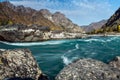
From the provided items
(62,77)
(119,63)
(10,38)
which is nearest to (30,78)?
(62,77)

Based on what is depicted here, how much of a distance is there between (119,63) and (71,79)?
8.84 m

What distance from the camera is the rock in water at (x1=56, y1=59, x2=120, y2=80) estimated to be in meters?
16.0

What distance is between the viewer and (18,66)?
62.5ft

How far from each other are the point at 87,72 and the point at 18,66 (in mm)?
5389

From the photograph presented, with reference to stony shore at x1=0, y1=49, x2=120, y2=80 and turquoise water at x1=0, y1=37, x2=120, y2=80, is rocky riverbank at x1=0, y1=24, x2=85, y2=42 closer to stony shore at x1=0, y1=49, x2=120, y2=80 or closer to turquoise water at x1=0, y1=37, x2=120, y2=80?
turquoise water at x1=0, y1=37, x2=120, y2=80

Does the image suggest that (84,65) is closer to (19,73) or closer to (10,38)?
(19,73)

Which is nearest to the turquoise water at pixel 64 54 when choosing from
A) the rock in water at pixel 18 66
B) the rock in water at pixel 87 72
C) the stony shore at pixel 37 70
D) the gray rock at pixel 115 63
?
the rock in water at pixel 18 66

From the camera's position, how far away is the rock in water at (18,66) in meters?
18.7

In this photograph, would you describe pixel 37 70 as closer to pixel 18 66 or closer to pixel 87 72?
pixel 18 66

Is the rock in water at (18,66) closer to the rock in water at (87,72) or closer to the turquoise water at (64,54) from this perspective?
the rock in water at (87,72)

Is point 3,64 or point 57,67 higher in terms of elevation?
point 3,64

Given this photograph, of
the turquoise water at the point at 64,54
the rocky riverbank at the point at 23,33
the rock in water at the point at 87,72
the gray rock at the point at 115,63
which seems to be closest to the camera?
the rock in water at the point at 87,72

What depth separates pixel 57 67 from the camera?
2852 centimetres

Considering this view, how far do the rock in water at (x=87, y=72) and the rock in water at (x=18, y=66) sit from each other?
3.50 metres
